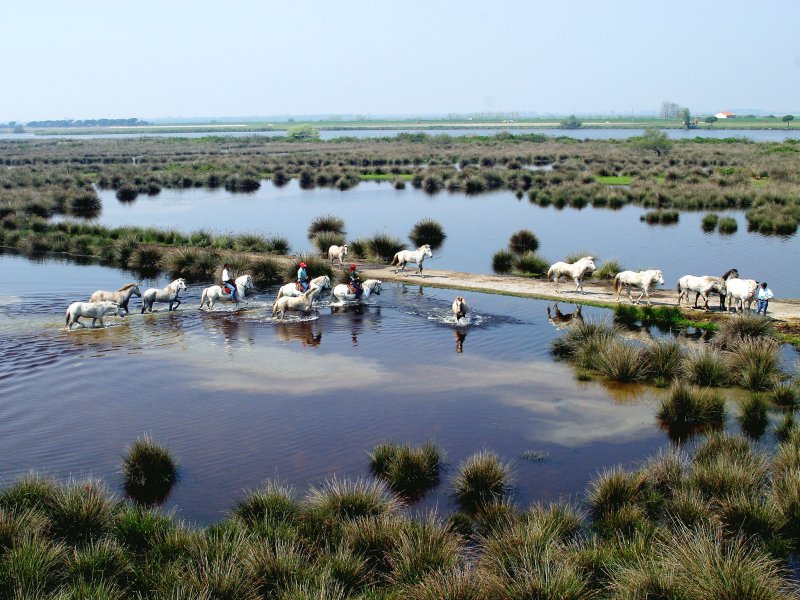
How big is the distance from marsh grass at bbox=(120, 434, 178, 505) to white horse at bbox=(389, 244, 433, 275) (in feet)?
59.3

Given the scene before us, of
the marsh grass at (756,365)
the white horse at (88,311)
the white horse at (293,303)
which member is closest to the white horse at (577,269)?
the marsh grass at (756,365)

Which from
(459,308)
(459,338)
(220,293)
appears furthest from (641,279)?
(220,293)

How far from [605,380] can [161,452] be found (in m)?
10.3

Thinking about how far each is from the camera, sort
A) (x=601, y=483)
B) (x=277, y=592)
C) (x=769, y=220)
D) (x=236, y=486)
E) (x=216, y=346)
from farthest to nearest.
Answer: (x=769, y=220), (x=216, y=346), (x=236, y=486), (x=601, y=483), (x=277, y=592)

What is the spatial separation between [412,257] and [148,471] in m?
18.7

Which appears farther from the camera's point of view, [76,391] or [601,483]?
[76,391]

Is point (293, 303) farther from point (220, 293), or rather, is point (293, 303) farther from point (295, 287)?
point (220, 293)

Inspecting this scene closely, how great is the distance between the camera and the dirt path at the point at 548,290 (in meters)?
23.1

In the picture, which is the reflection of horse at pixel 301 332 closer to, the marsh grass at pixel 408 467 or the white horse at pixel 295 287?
the white horse at pixel 295 287

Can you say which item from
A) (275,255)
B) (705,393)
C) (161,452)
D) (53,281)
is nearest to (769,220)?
(275,255)

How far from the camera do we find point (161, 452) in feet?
44.1

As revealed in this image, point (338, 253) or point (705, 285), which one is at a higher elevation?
point (705, 285)

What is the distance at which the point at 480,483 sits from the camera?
1273 cm

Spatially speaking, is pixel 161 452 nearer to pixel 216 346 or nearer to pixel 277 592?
pixel 277 592
